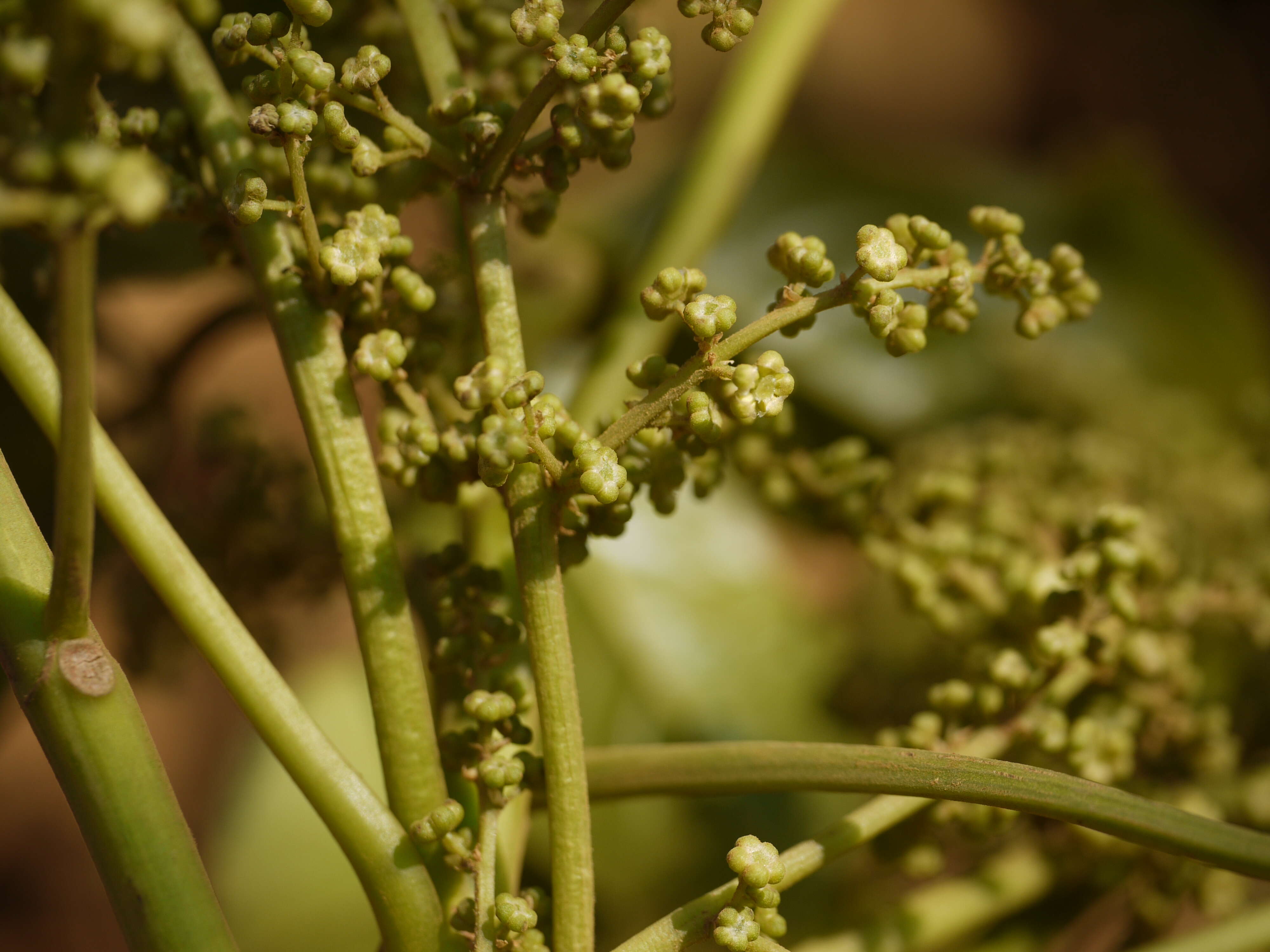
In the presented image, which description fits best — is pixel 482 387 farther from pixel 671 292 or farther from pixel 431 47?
pixel 431 47

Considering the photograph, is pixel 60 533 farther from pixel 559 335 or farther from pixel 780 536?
pixel 780 536

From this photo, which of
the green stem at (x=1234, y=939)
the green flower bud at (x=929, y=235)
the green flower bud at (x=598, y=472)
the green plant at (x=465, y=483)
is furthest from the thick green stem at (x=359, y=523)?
the green stem at (x=1234, y=939)

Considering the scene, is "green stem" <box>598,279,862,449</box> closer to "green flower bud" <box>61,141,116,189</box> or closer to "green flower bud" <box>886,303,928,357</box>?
"green flower bud" <box>886,303,928,357</box>

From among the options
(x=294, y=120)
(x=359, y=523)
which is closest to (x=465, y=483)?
(x=359, y=523)

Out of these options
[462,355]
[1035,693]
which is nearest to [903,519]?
[1035,693]

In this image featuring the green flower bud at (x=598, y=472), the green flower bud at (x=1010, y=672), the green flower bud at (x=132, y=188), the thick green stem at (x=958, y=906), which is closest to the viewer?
the green flower bud at (x=132, y=188)

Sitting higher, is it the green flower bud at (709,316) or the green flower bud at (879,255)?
the green flower bud at (879,255)

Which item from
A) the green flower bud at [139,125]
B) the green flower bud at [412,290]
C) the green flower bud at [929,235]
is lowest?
the green flower bud at [412,290]

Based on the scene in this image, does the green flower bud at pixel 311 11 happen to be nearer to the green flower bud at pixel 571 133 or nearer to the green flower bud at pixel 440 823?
the green flower bud at pixel 571 133
